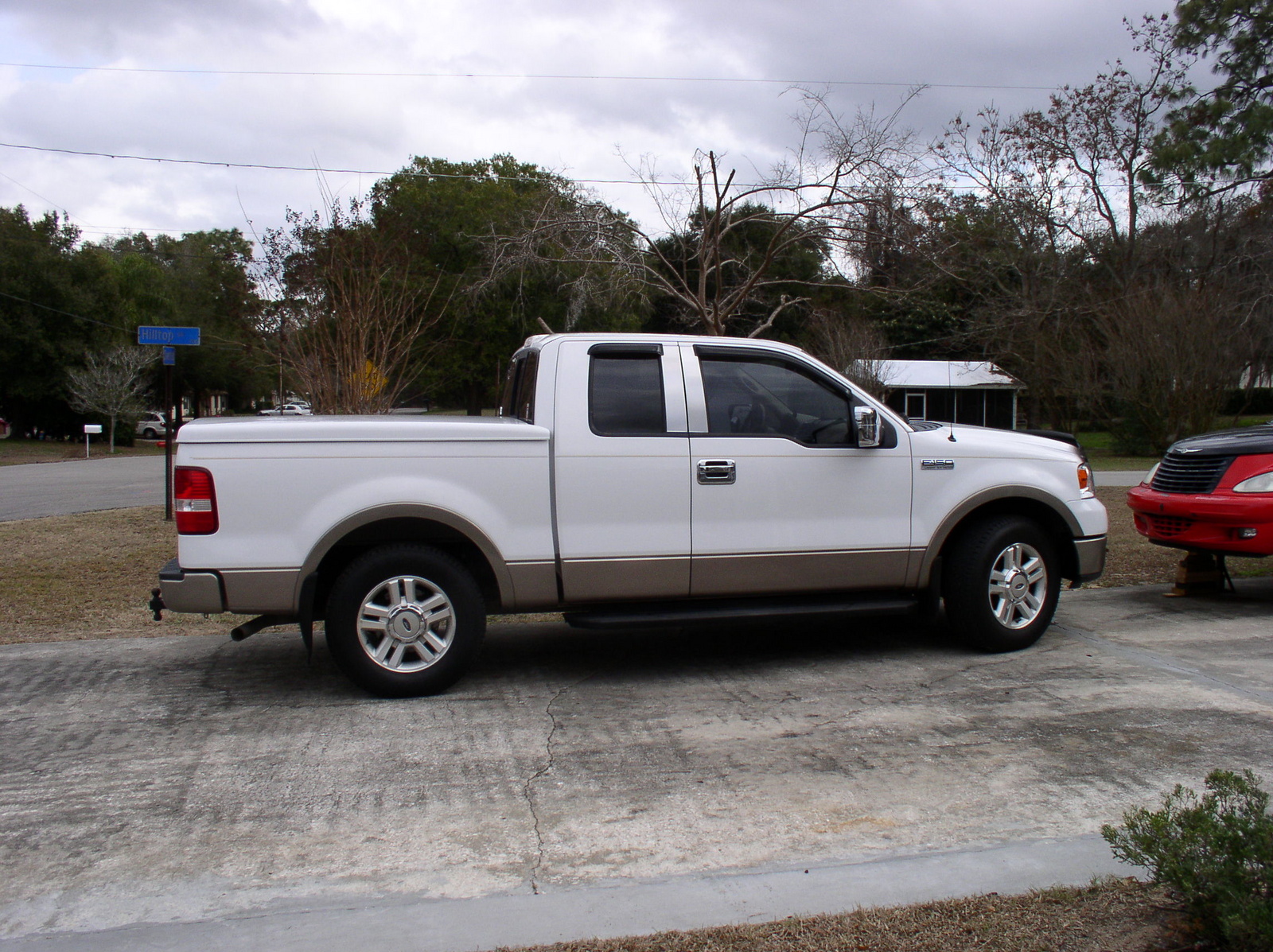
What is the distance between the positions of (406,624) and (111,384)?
3724 cm

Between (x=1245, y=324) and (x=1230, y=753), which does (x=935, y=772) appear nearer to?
(x=1230, y=753)

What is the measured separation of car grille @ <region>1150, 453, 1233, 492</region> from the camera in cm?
749

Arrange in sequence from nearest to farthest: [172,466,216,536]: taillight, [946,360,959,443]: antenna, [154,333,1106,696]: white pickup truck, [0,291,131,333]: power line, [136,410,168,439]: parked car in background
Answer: [172,466,216,536]: taillight < [154,333,1106,696]: white pickup truck < [0,291,131,333]: power line < [946,360,959,443]: antenna < [136,410,168,439]: parked car in background

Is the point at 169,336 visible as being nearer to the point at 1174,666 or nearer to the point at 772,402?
the point at 772,402

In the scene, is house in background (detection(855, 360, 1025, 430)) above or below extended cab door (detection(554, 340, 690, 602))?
above

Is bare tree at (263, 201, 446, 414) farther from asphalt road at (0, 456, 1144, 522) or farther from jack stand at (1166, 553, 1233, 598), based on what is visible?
jack stand at (1166, 553, 1233, 598)

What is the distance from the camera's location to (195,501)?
204 inches

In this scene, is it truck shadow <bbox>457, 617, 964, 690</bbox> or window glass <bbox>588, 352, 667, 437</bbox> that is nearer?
window glass <bbox>588, 352, 667, 437</bbox>

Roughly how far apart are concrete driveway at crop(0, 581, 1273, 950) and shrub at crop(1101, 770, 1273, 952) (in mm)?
618

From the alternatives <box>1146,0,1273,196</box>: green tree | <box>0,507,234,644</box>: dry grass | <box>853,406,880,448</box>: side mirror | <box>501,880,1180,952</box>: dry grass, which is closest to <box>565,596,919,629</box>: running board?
<box>853,406,880,448</box>: side mirror

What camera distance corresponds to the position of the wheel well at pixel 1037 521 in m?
6.43

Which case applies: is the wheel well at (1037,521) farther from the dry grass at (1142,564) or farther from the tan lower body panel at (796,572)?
the dry grass at (1142,564)

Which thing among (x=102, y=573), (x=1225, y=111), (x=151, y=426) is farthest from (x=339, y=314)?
(x=151, y=426)

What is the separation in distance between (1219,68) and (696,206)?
23097 mm
